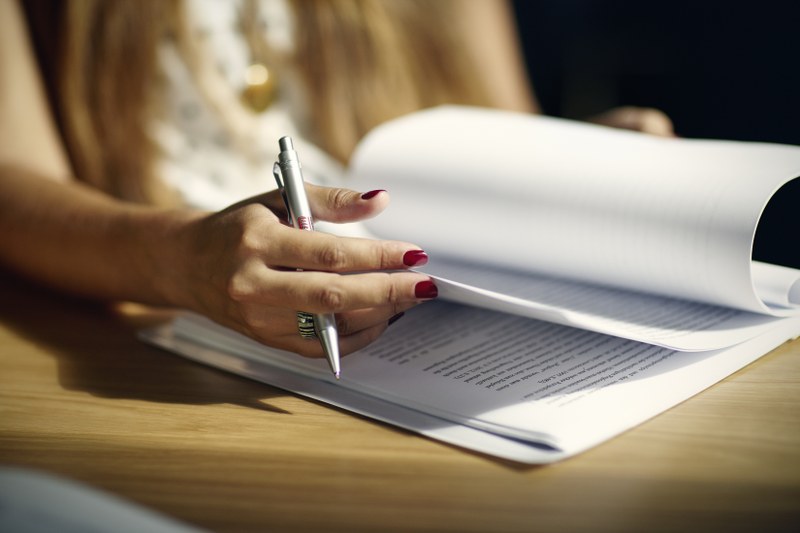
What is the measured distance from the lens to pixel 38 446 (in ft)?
1.56

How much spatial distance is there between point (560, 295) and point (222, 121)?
56 cm

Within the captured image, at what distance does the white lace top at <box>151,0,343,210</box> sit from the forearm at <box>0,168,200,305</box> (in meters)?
0.23

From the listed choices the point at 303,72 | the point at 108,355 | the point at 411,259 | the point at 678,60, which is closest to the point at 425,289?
the point at 411,259

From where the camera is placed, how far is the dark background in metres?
1.35

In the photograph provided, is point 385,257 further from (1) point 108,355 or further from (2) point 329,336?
(1) point 108,355

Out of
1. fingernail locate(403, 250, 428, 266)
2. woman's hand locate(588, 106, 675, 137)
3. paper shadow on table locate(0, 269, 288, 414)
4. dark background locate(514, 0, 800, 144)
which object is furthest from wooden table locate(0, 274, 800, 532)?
dark background locate(514, 0, 800, 144)

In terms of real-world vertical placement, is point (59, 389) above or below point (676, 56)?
below

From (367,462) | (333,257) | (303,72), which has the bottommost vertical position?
(367,462)

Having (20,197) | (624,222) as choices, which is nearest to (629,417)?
(624,222)

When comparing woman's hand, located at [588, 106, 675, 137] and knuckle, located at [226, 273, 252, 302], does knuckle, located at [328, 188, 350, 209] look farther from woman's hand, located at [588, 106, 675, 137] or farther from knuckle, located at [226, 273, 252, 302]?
woman's hand, located at [588, 106, 675, 137]

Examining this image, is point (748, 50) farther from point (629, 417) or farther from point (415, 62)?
point (629, 417)

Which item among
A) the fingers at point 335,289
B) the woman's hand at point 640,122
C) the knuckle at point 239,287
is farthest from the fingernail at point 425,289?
the woman's hand at point 640,122

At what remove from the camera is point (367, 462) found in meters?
0.44

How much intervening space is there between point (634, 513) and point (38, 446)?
1.14 ft
